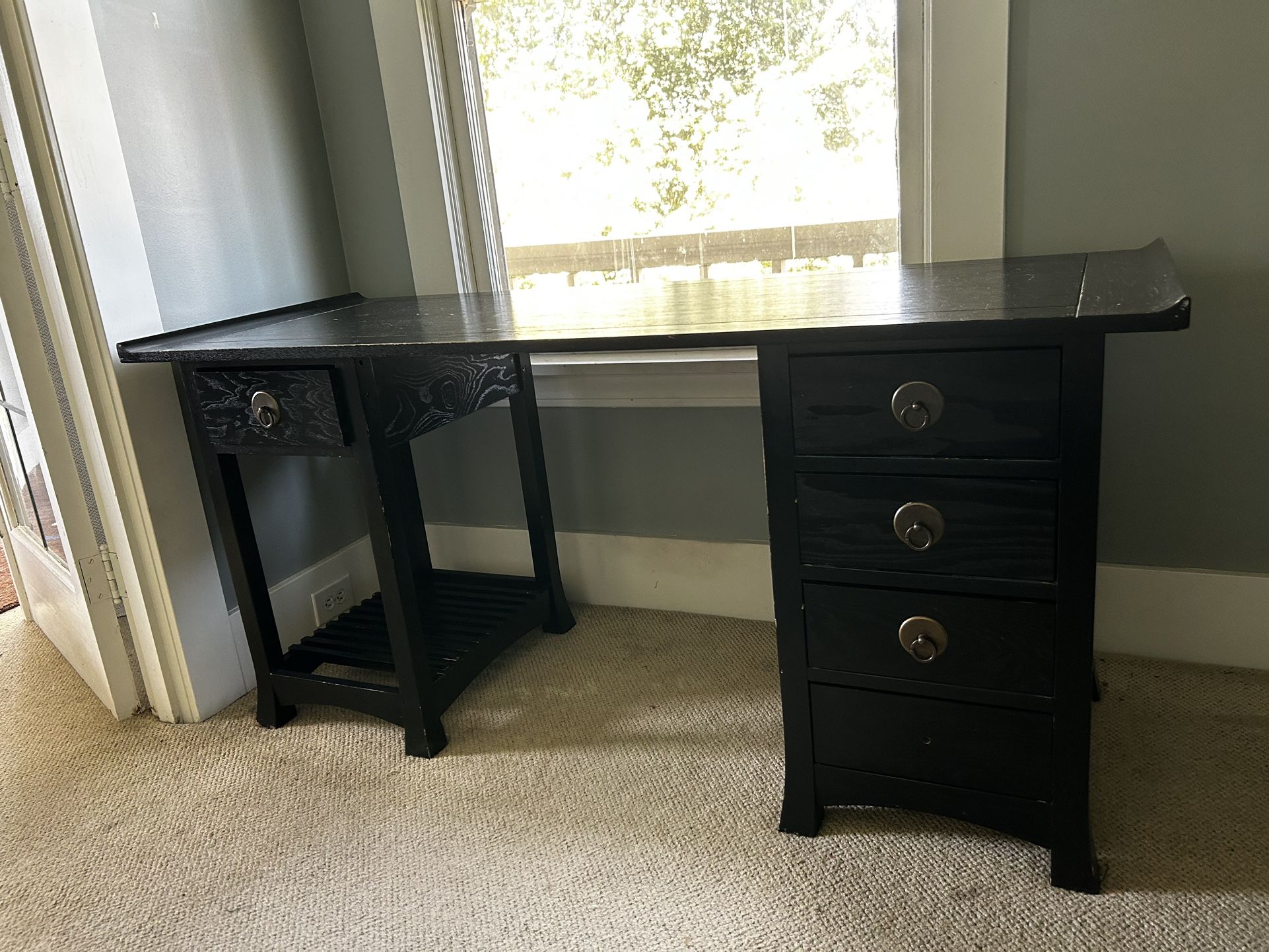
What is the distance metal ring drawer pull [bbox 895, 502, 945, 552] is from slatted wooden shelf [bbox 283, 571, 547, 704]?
3.09ft

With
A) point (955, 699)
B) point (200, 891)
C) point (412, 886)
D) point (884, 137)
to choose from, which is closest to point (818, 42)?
point (884, 137)

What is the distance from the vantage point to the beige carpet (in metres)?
1.26

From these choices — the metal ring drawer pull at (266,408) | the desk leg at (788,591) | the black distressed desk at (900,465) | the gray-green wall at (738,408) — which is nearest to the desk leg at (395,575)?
the black distressed desk at (900,465)

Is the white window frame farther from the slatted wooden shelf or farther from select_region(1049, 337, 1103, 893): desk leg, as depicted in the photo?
select_region(1049, 337, 1103, 893): desk leg

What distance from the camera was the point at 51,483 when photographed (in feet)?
5.99

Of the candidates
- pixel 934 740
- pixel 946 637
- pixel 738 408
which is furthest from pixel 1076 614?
pixel 738 408

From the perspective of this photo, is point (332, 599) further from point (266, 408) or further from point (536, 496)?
point (266, 408)

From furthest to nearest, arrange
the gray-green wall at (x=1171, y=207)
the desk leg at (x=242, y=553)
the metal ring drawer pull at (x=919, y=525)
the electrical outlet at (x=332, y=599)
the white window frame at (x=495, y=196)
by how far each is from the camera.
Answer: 1. the electrical outlet at (x=332, y=599)
2. the desk leg at (x=242, y=553)
3. the white window frame at (x=495, y=196)
4. the gray-green wall at (x=1171, y=207)
5. the metal ring drawer pull at (x=919, y=525)

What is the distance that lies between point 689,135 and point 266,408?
1.01 metres

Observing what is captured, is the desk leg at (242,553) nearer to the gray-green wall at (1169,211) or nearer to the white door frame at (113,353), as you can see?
the white door frame at (113,353)

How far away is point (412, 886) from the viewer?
140cm

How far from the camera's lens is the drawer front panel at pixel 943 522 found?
45.9 inches

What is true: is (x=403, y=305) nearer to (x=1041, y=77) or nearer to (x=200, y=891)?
(x=200, y=891)

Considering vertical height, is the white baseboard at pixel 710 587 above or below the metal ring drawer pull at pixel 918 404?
below
